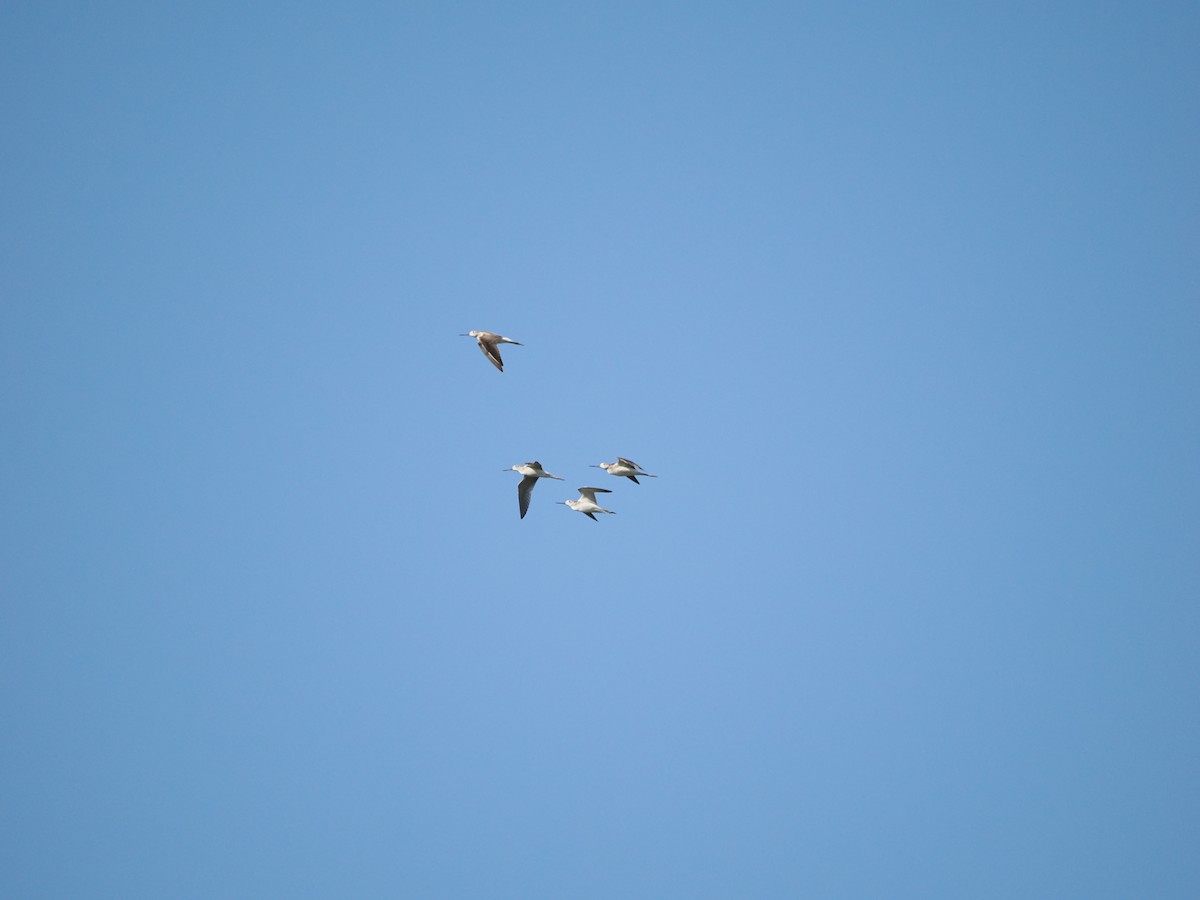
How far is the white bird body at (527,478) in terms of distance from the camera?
147ft

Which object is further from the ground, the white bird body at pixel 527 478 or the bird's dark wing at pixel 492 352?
the bird's dark wing at pixel 492 352

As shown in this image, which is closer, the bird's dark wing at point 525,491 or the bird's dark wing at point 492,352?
the bird's dark wing at point 492,352

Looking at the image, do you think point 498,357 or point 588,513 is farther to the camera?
point 588,513

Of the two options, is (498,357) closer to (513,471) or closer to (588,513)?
(513,471)

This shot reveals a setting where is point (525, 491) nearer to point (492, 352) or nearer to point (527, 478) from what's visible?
point (527, 478)

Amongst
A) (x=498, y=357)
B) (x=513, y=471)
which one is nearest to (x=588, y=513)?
(x=513, y=471)

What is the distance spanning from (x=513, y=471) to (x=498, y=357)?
187 inches

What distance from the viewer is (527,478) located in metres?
46.6

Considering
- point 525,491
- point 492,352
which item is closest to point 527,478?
point 525,491

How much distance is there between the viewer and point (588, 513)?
4769cm

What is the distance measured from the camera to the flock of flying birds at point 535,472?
43125 mm

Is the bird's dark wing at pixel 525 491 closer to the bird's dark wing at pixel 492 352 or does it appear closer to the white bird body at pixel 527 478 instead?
the white bird body at pixel 527 478

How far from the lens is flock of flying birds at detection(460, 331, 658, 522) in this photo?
141 feet

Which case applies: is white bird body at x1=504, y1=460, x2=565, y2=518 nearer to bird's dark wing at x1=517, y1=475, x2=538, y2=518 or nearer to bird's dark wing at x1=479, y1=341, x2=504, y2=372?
bird's dark wing at x1=517, y1=475, x2=538, y2=518
